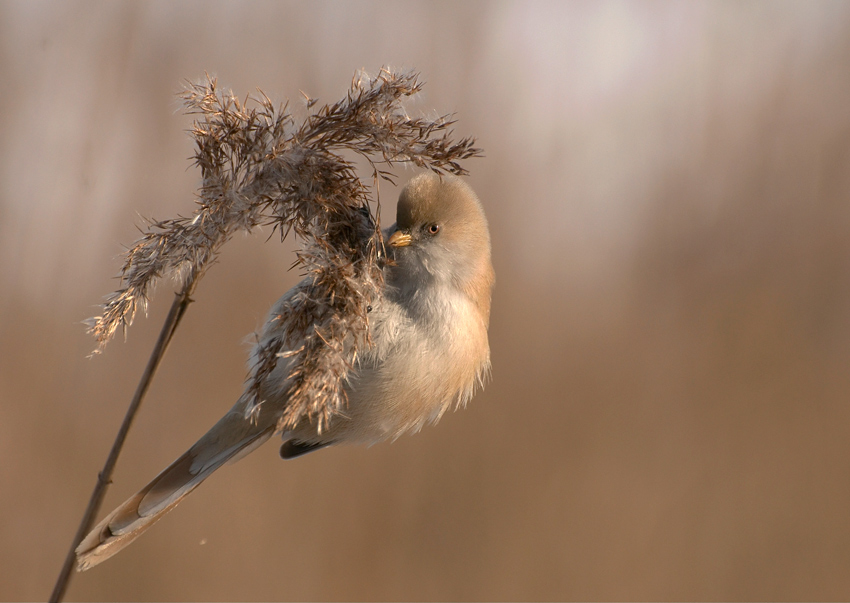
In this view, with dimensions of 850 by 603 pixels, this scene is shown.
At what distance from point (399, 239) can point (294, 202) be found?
54cm

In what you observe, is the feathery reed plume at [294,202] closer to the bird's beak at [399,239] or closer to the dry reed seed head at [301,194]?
the dry reed seed head at [301,194]

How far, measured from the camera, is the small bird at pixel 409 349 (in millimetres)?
1816

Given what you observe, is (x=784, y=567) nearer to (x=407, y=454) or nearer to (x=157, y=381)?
(x=407, y=454)

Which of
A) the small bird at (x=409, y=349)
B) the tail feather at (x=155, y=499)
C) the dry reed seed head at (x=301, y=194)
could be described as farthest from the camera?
the small bird at (x=409, y=349)

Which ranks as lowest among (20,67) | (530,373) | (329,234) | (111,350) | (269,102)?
(530,373)

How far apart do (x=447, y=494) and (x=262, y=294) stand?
1733 millimetres

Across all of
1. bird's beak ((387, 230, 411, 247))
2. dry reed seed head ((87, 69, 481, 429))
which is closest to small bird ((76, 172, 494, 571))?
bird's beak ((387, 230, 411, 247))

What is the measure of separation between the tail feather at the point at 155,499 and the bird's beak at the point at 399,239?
0.72 meters

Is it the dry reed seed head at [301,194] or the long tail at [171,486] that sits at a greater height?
the dry reed seed head at [301,194]

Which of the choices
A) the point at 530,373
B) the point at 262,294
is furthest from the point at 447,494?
the point at 262,294

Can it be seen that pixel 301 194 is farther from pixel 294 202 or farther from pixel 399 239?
pixel 399 239

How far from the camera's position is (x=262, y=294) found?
3.79m

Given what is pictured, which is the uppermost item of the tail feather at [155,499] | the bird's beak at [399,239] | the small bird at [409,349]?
the bird's beak at [399,239]

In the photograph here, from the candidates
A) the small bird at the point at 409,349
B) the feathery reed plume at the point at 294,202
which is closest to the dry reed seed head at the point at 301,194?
the feathery reed plume at the point at 294,202
